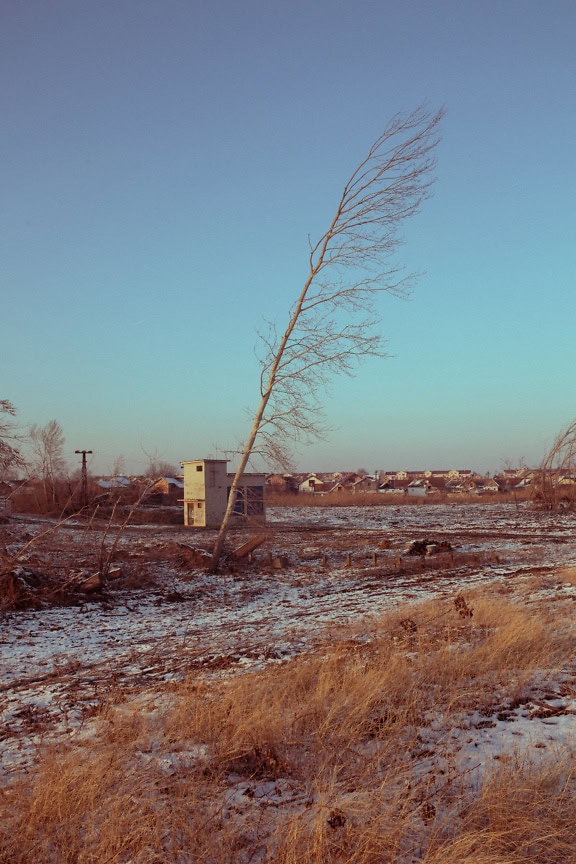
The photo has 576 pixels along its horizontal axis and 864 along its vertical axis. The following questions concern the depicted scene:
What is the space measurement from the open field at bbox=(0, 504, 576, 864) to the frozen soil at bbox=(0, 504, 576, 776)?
5 centimetres

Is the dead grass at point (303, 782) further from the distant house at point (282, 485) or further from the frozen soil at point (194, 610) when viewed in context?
the distant house at point (282, 485)

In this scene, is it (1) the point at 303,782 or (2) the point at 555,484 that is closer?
(1) the point at 303,782

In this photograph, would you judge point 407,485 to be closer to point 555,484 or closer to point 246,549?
point 555,484

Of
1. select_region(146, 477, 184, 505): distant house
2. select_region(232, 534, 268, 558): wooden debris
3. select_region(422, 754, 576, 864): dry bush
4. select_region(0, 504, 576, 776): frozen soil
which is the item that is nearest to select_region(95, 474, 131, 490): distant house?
select_region(0, 504, 576, 776): frozen soil

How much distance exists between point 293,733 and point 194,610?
23.7 ft

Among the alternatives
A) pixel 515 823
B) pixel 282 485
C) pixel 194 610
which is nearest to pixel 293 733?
pixel 515 823

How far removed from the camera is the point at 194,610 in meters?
11.7

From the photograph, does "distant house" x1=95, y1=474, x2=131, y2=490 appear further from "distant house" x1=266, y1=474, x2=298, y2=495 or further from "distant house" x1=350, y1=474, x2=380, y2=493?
"distant house" x1=350, y1=474, x2=380, y2=493

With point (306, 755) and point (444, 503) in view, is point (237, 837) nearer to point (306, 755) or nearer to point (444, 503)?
point (306, 755)

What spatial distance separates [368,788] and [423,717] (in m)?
1.37

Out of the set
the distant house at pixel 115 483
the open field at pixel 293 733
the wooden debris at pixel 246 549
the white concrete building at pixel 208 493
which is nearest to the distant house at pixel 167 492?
the distant house at pixel 115 483

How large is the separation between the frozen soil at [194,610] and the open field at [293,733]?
0.16ft

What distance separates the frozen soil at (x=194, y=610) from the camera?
5.72 meters

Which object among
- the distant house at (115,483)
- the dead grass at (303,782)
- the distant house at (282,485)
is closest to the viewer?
Answer: the dead grass at (303,782)
